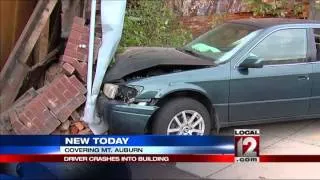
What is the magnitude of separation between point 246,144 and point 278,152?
0.23 m

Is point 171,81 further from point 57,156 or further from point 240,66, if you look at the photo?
point 57,156

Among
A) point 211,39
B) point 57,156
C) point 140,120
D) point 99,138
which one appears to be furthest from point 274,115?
point 57,156

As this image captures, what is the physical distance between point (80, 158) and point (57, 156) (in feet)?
0.48

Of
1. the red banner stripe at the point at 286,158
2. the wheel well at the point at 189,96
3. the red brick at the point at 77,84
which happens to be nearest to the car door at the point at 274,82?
the wheel well at the point at 189,96

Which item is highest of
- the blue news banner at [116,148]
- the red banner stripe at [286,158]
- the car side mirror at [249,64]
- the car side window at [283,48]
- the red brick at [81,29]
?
the red brick at [81,29]

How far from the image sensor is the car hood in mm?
3469

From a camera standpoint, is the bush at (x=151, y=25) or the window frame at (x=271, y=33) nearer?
the bush at (x=151, y=25)

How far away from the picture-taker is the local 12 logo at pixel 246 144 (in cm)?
354

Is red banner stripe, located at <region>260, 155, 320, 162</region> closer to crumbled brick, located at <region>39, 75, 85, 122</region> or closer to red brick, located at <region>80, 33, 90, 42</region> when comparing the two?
crumbled brick, located at <region>39, 75, 85, 122</region>

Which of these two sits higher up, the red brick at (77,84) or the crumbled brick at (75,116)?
the red brick at (77,84)

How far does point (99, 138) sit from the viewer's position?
3479 millimetres

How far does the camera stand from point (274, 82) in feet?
11.7

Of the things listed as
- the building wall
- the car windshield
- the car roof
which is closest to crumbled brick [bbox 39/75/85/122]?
the building wall

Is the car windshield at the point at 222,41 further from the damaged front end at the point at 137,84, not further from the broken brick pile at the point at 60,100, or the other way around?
the broken brick pile at the point at 60,100
